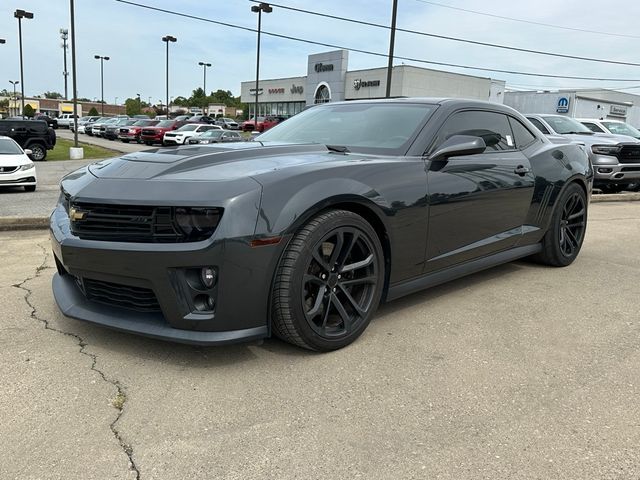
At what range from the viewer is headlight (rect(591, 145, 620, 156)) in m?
11.6

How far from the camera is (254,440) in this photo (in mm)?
2312

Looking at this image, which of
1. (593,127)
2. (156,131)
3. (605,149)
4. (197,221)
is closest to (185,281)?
(197,221)

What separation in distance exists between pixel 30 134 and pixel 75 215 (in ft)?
67.9

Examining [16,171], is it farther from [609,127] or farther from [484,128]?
[609,127]

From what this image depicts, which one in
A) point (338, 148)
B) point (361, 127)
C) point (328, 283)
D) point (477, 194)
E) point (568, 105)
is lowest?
point (328, 283)

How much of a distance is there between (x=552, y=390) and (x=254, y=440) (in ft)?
5.16

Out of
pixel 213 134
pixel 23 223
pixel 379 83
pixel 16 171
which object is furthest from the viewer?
pixel 379 83

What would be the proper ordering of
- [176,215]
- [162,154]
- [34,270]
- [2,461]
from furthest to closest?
[34,270] → [162,154] → [176,215] → [2,461]

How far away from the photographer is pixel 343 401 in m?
2.65

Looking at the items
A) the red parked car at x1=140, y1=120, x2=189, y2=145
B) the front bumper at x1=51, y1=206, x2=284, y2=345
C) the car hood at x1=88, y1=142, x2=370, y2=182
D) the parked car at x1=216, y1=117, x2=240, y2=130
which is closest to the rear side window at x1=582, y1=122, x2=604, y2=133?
the car hood at x1=88, y1=142, x2=370, y2=182

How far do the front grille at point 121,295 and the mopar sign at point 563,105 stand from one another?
160ft

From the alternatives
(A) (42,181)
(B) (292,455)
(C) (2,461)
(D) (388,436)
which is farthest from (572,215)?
(A) (42,181)

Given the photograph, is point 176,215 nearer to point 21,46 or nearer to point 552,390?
point 552,390

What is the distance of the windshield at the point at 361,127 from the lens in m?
3.83
